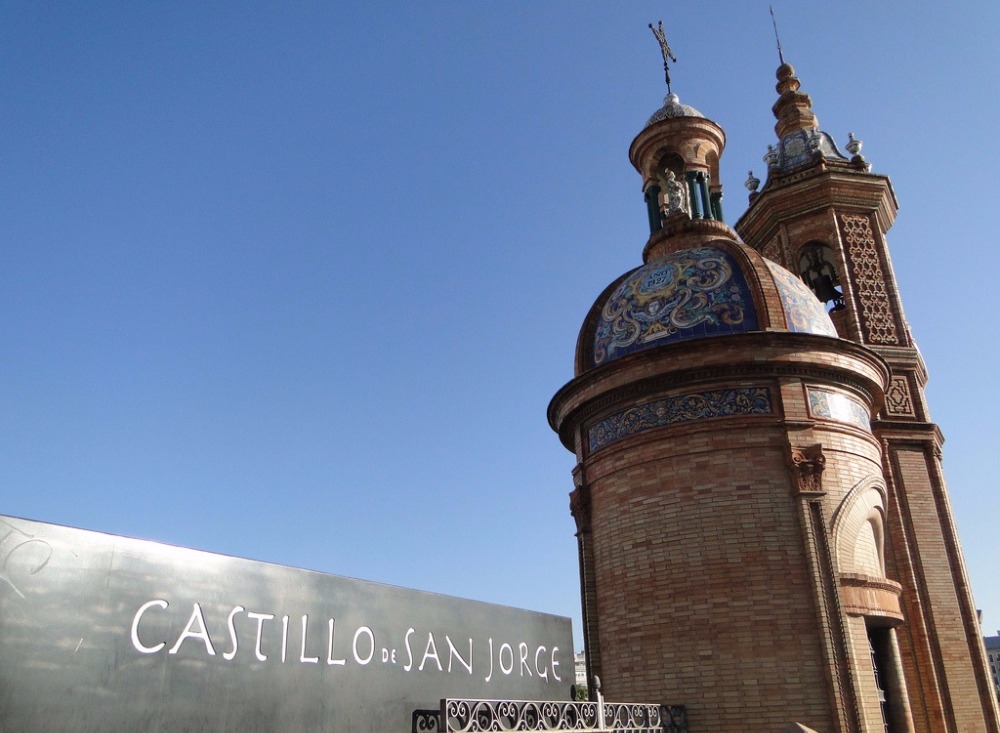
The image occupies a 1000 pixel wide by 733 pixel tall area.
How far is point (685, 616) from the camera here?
11.8 m

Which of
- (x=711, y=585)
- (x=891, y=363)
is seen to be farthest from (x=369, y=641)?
(x=891, y=363)

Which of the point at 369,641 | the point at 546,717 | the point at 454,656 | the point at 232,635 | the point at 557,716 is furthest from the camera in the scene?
the point at 557,716

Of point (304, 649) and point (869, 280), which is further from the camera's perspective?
point (869, 280)

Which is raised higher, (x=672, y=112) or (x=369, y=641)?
(x=672, y=112)

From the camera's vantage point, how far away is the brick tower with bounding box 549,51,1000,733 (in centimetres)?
1126

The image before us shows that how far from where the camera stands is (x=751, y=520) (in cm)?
1191

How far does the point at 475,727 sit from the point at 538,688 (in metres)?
2.25

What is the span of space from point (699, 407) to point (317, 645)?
7490 millimetres

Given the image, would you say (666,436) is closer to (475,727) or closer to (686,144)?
(475,727)

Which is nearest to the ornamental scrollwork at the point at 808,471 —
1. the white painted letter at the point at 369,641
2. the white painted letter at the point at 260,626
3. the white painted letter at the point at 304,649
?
the white painted letter at the point at 369,641

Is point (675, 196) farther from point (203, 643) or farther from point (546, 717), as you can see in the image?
point (203, 643)

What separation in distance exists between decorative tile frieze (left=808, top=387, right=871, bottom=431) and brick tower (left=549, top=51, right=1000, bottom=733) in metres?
0.03

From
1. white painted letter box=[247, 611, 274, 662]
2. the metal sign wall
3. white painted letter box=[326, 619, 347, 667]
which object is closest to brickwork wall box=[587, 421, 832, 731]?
the metal sign wall

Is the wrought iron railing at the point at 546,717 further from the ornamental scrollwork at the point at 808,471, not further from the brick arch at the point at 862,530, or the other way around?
the ornamental scrollwork at the point at 808,471
